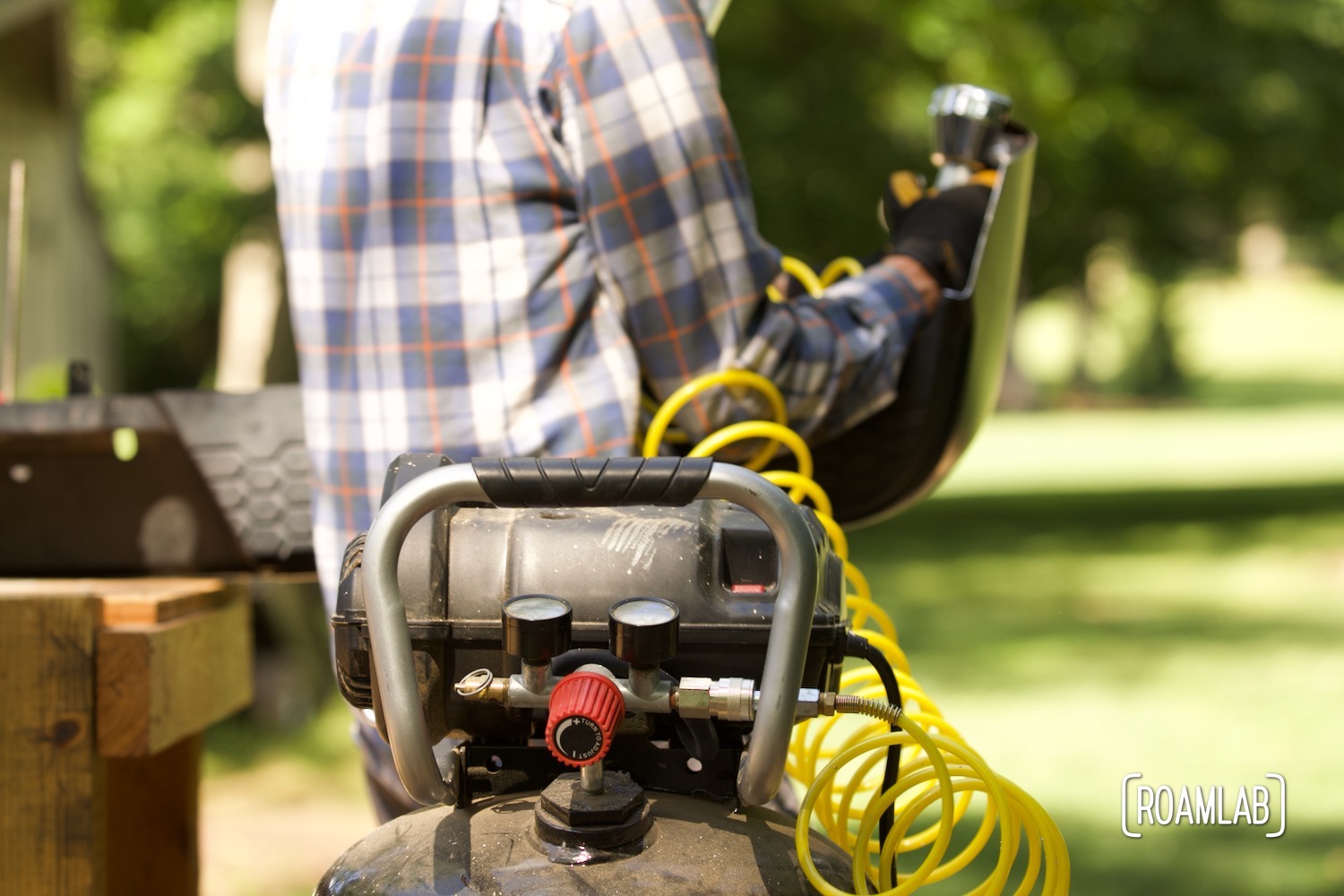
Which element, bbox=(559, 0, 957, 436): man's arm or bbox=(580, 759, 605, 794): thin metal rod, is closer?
bbox=(580, 759, 605, 794): thin metal rod

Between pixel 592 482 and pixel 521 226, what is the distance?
2.00 feet

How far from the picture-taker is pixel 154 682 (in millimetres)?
1719

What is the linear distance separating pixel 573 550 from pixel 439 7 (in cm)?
79

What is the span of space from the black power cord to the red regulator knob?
250 mm

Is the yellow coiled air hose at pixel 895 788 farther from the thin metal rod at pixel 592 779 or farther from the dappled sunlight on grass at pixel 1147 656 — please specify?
the dappled sunlight on grass at pixel 1147 656

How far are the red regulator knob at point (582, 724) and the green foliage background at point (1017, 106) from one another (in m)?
6.43

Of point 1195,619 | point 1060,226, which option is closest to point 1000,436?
point 1060,226

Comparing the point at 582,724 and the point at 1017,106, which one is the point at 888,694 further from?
the point at 1017,106

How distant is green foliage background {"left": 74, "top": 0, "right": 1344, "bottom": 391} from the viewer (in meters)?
7.93

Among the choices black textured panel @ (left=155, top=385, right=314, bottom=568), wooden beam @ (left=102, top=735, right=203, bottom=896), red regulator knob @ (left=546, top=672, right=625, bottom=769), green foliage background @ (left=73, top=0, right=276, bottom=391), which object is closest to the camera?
red regulator knob @ (left=546, top=672, right=625, bottom=769)

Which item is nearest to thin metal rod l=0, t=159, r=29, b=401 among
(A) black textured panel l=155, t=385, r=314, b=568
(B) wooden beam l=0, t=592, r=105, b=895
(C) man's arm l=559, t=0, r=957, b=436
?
(A) black textured panel l=155, t=385, r=314, b=568

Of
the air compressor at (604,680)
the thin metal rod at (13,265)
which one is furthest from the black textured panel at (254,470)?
the air compressor at (604,680)

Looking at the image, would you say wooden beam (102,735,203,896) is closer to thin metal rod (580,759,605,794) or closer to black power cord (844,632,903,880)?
thin metal rod (580,759,605,794)

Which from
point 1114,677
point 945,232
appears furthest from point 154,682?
point 1114,677
